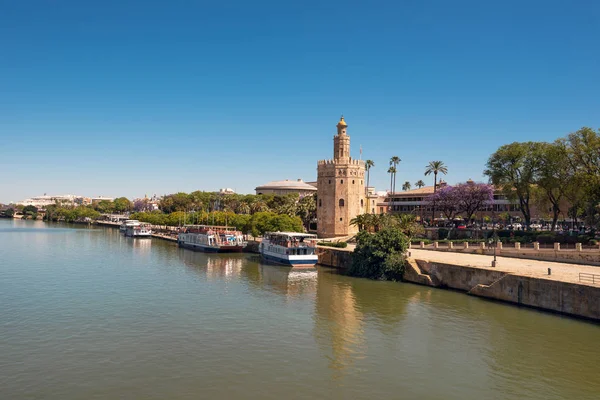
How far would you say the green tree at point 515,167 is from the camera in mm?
54000

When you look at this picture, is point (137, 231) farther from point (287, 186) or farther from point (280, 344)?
point (280, 344)

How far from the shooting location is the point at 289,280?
147 ft

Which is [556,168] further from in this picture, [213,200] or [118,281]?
[213,200]

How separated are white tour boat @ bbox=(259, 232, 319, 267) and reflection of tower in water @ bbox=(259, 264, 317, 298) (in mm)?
1205

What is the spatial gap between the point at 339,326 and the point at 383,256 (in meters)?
17.2

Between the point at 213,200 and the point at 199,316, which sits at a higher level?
the point at 213,200

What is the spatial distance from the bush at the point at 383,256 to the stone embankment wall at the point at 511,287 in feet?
4.14

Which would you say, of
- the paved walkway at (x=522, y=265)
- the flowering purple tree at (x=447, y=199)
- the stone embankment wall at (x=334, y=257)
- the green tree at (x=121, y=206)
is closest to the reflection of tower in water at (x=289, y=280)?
the stone embankment wall at (x=334, y=257)

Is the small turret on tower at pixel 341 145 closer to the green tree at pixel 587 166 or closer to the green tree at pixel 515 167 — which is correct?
the green tree at pixel 515 167

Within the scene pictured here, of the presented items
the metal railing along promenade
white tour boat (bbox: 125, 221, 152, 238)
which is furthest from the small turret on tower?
white tour boat (bbox: 125, 221, 152, 238)

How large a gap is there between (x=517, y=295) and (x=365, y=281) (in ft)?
47.7

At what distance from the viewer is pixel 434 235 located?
62.0 meters

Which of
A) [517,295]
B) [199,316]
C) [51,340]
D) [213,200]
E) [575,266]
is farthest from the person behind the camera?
[213,200]

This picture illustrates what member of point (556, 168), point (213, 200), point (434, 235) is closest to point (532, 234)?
point (556, 168)
